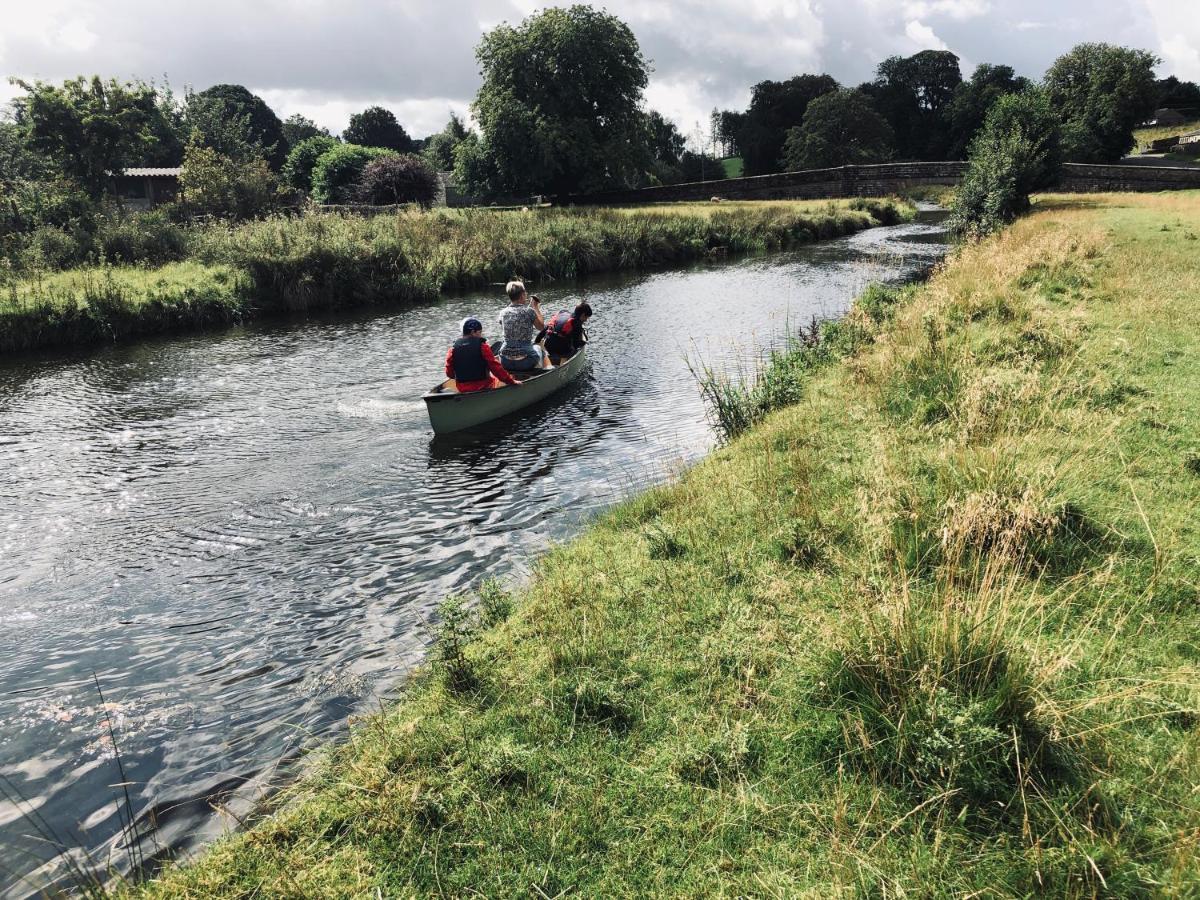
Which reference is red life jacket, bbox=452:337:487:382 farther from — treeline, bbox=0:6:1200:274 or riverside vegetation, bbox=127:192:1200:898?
treeline, bbox=0:6:1200:274

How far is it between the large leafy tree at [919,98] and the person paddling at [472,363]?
92.5 m

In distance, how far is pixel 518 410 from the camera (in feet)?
40.5

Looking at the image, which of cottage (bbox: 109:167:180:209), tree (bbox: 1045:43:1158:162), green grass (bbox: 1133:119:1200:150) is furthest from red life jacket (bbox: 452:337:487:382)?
green grass (bbox: 1133:119:1200:150)

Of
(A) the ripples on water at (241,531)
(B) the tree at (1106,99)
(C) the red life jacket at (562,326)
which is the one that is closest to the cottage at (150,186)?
(A) the ripples on water at (241,531)

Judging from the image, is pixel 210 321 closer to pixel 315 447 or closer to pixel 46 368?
pixel 46 368

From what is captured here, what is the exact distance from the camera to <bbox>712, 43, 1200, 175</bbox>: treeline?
208ft

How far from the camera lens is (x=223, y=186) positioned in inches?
1289

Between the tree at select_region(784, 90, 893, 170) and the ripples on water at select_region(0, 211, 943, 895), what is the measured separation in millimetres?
66816

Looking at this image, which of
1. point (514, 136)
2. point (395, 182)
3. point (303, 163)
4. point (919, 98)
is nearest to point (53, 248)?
point (395, 182)

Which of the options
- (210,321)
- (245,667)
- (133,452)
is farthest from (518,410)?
(210,321)

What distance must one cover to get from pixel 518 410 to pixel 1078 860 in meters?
10.5

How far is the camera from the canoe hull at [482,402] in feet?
35.2

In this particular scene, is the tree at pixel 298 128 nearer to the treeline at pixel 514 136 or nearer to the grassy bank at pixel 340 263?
the treeline at pixel 514 136

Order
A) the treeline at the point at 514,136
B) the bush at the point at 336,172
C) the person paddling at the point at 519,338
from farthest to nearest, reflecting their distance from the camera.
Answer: the bush at the point at 336,172 < the treeline at the point at 514,136 < the person paddling at the point at 519,338
